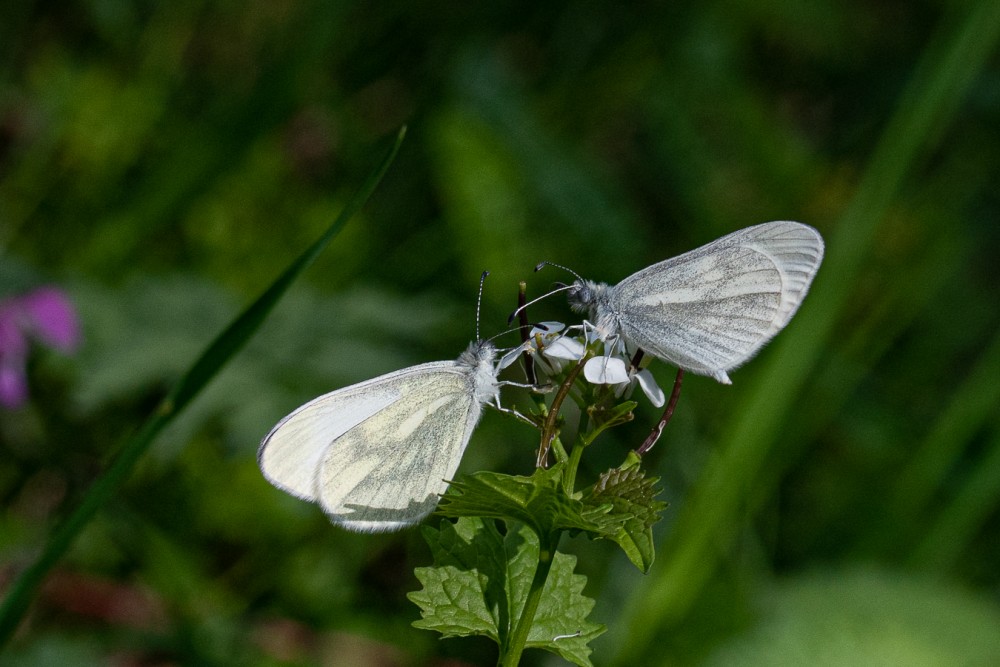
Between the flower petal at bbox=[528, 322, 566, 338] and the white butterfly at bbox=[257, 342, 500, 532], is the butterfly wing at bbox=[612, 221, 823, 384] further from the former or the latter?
the white butterfly at bbox=[257, 342, 500, 532]

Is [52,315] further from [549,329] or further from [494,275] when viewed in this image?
[549,329]

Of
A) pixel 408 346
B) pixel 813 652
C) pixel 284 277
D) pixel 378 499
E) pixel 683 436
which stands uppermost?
pixel 284 277

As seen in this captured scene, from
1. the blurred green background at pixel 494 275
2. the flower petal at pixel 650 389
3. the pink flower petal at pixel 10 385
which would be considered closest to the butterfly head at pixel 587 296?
the flower petal at pixel 650 389

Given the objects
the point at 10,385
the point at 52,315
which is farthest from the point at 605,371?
the point at 10,385

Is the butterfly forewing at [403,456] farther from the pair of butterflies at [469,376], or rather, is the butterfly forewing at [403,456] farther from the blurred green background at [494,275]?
the blurred green background at [494,275]

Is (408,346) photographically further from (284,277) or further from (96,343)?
(284,277)

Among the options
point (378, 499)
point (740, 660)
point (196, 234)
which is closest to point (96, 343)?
point (196, 234)
